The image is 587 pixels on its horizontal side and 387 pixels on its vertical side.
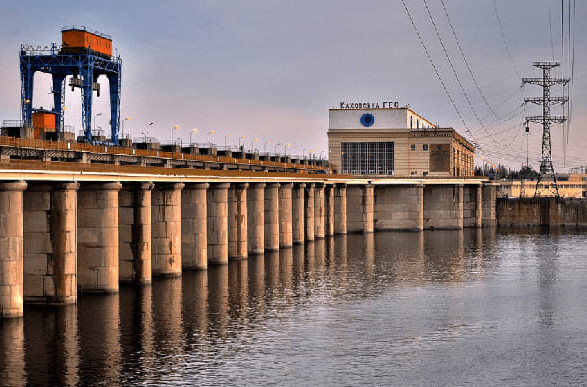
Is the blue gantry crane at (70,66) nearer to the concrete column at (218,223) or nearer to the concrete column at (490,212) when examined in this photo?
the concrete column at (218,223)

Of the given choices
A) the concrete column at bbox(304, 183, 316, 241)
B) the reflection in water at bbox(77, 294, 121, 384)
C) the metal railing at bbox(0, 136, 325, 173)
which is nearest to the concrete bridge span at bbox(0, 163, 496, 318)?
the concrete column at bbox(304, 183, 316, 241)

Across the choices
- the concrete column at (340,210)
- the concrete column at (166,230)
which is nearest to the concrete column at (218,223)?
the concrete column at (166,230)

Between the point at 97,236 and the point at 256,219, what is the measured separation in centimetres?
4723

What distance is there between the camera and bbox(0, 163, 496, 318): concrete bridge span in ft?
219

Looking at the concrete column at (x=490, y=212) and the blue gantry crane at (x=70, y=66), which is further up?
the blue gantry crane at (x=70, y=66)

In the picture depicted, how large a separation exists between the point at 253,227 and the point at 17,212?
61.1 metres

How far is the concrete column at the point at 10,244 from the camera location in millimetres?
64812

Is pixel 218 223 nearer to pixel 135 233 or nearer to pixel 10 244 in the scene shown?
pixel 135 233

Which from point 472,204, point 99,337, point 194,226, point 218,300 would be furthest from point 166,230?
point 472,204

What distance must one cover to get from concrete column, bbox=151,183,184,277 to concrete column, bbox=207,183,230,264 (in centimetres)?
1438

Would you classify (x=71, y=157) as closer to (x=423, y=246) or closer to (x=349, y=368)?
(x=349, y=368)

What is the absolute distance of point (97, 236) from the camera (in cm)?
7831

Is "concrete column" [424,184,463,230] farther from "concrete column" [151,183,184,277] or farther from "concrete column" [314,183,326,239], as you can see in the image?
"concrete column" [151,183,184,277]

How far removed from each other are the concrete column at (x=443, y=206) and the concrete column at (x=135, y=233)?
11521 cm
